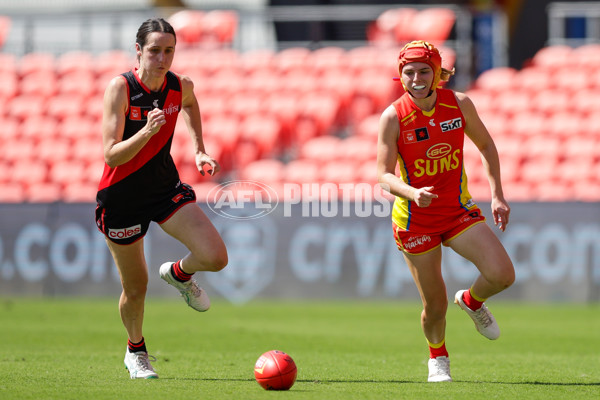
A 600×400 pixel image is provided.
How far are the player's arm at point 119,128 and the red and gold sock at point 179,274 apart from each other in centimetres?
95

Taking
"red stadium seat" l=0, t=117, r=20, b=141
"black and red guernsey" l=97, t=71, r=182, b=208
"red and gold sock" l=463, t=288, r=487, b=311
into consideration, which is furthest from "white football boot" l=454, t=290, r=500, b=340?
"red stadium seat" l=0, t=117, r=20, b=141

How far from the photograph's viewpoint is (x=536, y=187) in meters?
15.3

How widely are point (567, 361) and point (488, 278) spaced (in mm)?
2130

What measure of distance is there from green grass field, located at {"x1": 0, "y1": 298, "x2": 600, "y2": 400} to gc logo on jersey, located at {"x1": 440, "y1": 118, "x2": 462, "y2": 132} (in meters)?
1.87

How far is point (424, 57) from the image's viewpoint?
21.6 ft

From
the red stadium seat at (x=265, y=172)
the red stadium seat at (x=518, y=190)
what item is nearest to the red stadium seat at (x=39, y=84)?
the red stadium seat at (x=265, y=172)

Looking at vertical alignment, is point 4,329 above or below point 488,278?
below

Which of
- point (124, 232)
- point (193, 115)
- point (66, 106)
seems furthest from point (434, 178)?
point (66, 106)

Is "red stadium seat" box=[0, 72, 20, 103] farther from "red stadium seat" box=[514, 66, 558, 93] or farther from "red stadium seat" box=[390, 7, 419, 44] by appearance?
"red stadium seat" box=[514, 66, 558, 93]

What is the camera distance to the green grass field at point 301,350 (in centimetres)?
629

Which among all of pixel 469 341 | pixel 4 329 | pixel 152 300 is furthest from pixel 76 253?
pixel 469 341

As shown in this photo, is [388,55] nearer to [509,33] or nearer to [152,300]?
[509,33]

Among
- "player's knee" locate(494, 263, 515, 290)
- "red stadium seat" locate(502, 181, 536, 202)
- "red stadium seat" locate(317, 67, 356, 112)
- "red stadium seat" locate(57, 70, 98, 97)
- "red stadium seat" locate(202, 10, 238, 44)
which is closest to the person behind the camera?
"player's knee" locate(494, 263, 515, 290)

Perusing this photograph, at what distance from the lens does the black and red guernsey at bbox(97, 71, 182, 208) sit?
668cm
